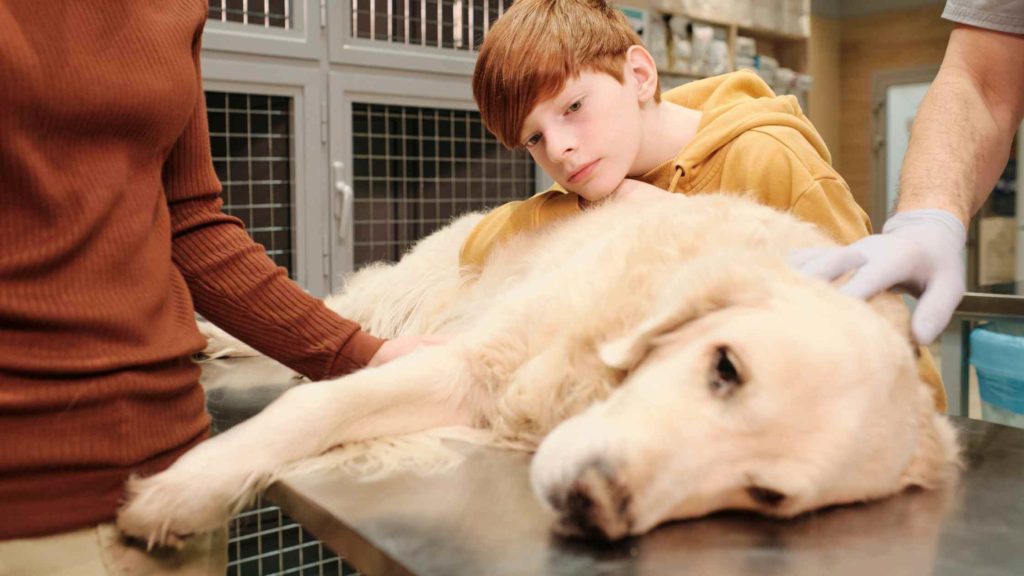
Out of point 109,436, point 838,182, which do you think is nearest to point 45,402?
point 109,436

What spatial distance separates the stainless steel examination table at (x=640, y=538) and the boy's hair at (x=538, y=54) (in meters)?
0.72

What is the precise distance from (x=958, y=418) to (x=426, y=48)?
2367mm

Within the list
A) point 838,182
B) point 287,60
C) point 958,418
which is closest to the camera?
point 958,418

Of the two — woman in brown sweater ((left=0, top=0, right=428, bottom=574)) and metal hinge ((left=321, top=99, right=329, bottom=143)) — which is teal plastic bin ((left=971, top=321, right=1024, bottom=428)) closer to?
woman in brown sweater ((left=0, top=0, right=428, bottom=574))

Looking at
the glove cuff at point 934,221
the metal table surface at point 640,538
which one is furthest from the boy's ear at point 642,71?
the metal table surface at point 640,538

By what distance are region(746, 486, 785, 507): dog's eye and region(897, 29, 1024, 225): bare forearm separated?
64 centimetres

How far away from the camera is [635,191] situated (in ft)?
4.55

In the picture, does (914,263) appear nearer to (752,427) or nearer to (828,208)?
(828,208)

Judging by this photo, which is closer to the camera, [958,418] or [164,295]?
[164,295]

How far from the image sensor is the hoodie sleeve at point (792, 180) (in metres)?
1.26

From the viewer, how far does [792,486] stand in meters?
0.71

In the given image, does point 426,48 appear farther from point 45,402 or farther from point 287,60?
point 45,402

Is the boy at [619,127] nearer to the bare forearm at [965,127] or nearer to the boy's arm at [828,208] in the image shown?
the boy's arm at [828,208]

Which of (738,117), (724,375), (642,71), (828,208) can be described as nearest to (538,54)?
(642,71)
